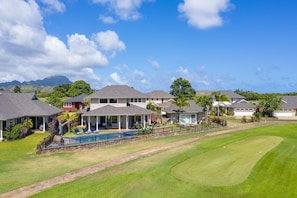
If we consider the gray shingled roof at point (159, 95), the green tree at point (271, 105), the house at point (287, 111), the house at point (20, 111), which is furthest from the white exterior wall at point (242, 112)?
the house at point (20, 111)

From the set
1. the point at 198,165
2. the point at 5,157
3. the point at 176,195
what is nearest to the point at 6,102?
the point at 5,157

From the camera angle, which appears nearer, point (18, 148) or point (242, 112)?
point (18, 148)

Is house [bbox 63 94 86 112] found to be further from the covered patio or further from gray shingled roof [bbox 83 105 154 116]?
gray shingled roof [bbox 83 105 154 116]

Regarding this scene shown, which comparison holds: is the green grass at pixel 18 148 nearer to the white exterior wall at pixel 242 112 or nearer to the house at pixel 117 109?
the house at pixel 117 109

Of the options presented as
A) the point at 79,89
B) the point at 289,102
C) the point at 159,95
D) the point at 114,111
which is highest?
the point at 79,89

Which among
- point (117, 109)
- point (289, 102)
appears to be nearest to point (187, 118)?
point (117, 109)

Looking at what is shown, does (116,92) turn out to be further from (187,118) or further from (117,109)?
(187,118)

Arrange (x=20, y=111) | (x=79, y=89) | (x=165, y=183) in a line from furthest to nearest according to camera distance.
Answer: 1. (x=79, y=89)
2. (x=20, y=111)
3. (x=165, y=183)
